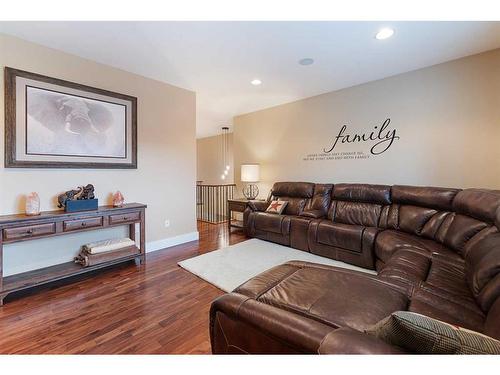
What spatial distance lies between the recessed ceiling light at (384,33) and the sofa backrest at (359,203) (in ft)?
6.00

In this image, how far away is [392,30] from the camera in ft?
7.30

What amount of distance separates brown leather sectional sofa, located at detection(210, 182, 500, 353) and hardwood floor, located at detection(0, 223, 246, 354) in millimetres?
665

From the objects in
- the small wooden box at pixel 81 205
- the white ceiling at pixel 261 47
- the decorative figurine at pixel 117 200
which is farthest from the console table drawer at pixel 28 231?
the white ceiling at pixel 261 47

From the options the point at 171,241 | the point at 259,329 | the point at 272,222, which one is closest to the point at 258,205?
the point at 272,222

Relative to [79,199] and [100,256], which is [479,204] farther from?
[79,199]

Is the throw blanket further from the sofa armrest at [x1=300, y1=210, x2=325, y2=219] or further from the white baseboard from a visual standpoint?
the sofa armrest at [x1=300, y1=210, x2=325, y2=219]

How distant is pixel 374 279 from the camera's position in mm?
1531

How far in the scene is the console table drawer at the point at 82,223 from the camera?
2365 millimetres

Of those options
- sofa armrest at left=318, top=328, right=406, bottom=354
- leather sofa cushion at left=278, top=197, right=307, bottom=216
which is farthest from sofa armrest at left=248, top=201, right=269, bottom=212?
sofa armrest at left=318, top=328, right=406, bottom=354

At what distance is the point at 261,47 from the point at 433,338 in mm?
Answer: 2726

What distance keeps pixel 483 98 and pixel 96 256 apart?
482 cm

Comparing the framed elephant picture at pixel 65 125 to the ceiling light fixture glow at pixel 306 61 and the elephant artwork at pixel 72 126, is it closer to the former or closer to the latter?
the elephant artwork at pixel 72 126

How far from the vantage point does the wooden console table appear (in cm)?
206
